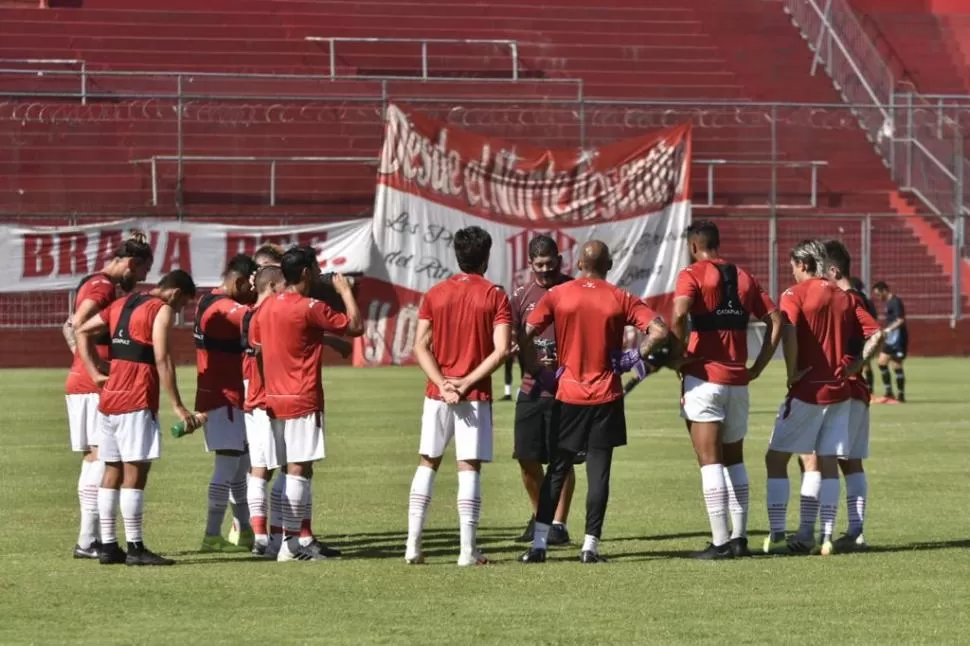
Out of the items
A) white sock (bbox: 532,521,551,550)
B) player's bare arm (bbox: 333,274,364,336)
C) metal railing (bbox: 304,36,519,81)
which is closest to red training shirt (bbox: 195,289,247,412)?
player's bare arm (bbox: 333,274,364,336)

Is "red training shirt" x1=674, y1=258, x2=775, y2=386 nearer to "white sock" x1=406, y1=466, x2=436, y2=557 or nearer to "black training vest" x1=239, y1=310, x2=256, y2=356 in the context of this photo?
"white sock" x1=406, y1=466, x2=436, y2=557

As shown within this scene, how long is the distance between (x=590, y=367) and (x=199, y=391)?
270 cm

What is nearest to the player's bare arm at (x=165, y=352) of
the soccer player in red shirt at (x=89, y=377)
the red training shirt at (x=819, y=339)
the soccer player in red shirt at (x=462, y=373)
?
the soccer player in red shirt at (x=89, y=377)

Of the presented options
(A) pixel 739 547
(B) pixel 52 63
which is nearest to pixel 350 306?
(A) pixel 739 547

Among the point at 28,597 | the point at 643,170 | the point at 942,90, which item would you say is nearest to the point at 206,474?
the point at 28,597

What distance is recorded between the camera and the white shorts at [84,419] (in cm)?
1211

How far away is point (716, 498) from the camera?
11656mm

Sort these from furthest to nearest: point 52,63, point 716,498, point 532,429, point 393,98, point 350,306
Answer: point 52,63, point 393,98, point 532,429, point 716,498, point 350,306

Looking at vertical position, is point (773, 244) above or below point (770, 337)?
above

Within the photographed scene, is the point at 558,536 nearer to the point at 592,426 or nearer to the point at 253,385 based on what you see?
the point at 592,426

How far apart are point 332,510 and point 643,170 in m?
24.3

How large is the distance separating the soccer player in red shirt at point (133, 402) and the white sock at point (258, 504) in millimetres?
736

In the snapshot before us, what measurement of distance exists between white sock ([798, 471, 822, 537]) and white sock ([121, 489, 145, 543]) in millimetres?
4265

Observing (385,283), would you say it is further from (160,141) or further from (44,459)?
(44,459)
